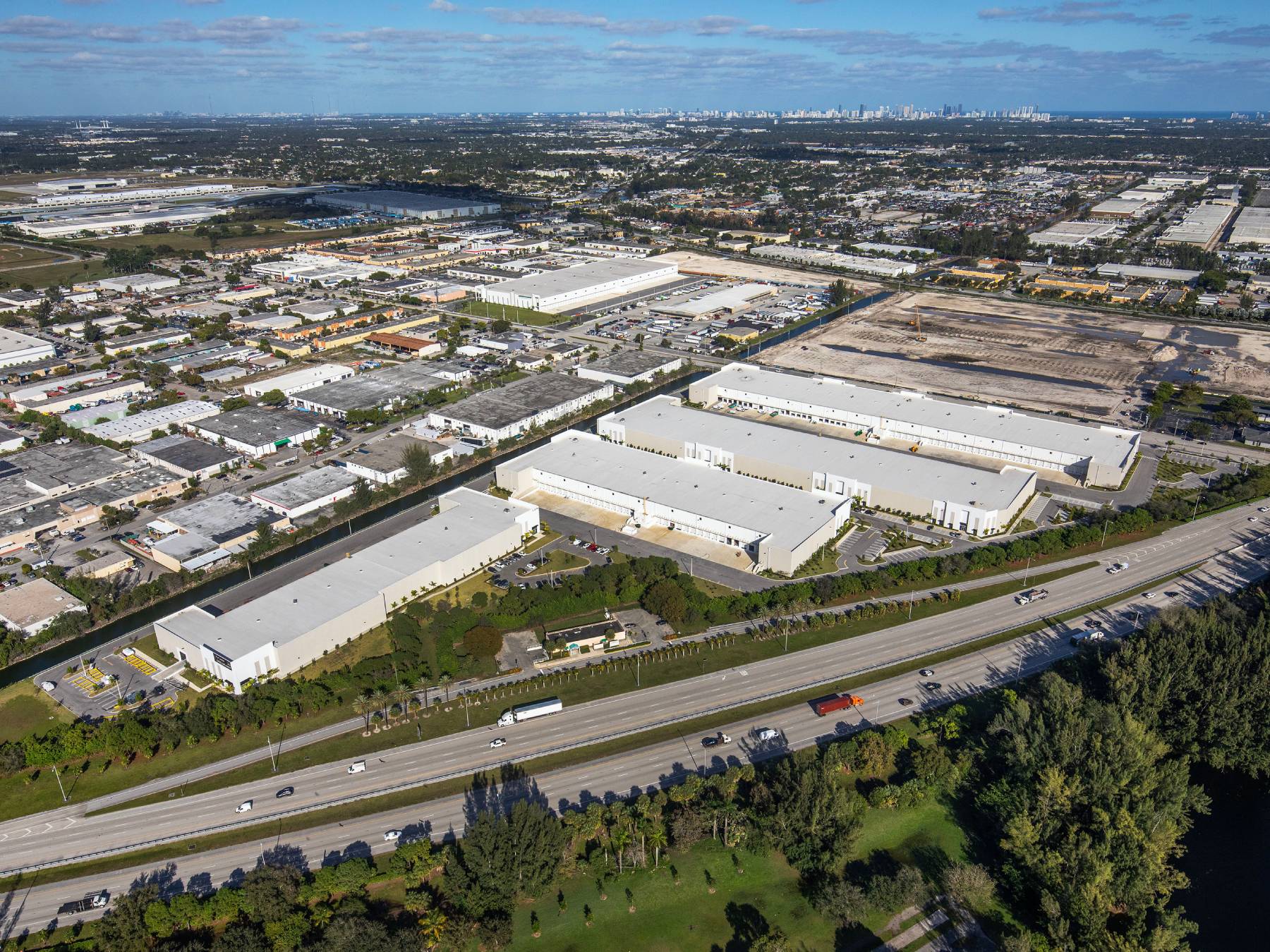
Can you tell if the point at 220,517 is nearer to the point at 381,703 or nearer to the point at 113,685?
the point at 113,685

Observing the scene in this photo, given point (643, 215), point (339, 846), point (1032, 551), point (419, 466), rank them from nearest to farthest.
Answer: point (339, 846) < point (1032, 551) < point (419, 466) < point (643, 215)

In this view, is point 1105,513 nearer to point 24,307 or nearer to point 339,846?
point 339,846

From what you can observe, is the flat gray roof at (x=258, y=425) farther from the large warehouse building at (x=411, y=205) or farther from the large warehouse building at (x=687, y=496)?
the large warehouse building at (x=411, y=205)

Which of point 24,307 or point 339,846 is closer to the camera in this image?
point 339,846

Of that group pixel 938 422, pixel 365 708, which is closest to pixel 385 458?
pixel 365 708

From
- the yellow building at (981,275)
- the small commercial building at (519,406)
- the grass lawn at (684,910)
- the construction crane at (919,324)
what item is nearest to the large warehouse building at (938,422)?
the small commercial building at (519,406)

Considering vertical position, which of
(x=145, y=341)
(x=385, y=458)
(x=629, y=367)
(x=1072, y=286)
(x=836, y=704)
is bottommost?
(x=145, y=341)

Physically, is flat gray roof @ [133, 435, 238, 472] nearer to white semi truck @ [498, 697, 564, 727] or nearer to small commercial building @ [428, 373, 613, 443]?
small commercial building @ [428, 373, 613, 443]

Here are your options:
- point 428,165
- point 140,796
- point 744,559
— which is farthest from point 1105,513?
point 428,165
